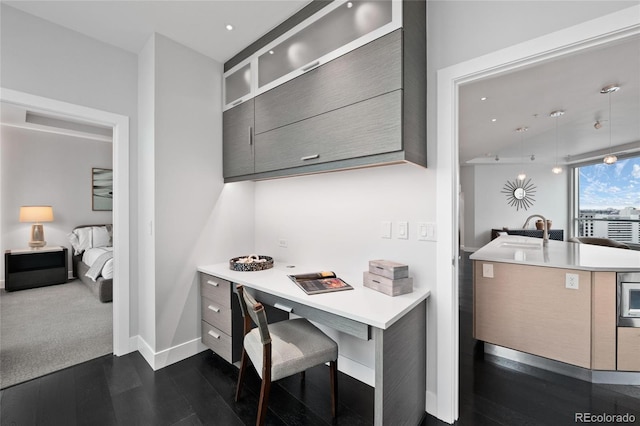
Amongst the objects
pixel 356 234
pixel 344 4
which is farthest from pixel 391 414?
pixel 344 4

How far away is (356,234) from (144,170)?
1.90 meters

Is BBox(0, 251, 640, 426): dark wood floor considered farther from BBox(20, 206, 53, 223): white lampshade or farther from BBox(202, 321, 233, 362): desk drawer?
BBox(20, 206, 53, 223): white lampshade

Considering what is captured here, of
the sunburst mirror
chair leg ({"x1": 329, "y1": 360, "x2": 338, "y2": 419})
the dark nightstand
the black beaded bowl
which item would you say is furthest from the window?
the dark nightstand

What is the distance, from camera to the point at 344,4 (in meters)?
1.73

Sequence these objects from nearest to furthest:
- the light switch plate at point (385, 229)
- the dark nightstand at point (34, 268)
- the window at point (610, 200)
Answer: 1. the light switch plate at point (385, 229)
2. the dark nightstand at point (34, 268)
3. the window at point (610, 200)

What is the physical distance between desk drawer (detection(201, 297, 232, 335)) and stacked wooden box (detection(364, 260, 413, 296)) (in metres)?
1.18

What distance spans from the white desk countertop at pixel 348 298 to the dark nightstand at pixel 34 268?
14.1 feet

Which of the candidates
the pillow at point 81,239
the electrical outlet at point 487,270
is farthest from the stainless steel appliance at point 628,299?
the pillow at point 81,239

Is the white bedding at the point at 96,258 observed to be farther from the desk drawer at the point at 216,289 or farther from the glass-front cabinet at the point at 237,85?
the glass-front cabinet at the point at 237,85

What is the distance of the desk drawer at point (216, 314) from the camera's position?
7.09 ft

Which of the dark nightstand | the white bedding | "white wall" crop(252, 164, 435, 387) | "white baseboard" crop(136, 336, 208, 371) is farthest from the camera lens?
the dark nightstand

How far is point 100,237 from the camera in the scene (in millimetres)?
4930

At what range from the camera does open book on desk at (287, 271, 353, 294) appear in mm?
1751

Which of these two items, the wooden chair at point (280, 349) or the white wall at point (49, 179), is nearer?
the wooden chair at point (280, 349)
